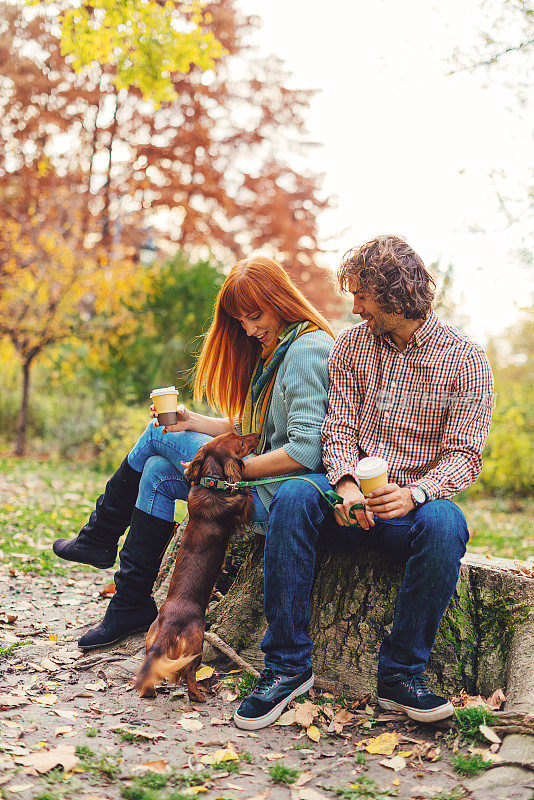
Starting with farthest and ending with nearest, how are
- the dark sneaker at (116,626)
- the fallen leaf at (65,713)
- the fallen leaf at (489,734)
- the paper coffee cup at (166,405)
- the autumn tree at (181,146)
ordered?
the autumn tree at (181,146) < the dark sneaker at (116,626) < the paper coffee cup at (166,405) < the fallen leaf at (65,713) < the fallen leaf at (489,734)

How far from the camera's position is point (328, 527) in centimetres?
282

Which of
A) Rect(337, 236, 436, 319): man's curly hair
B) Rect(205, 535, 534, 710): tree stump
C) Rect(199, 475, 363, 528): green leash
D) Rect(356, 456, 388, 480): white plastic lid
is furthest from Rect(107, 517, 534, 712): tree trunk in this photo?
Rect(337, 236, 436, 319): man's curly hair

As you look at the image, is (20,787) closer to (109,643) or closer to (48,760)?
(48,760)

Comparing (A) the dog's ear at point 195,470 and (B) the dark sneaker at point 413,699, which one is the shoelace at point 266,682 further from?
(A) the dog's ear at point 195,470

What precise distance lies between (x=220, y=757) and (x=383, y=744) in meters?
0.58

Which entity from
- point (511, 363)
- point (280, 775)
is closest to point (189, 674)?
point (280, 775)

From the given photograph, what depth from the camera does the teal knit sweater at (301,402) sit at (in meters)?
2.89

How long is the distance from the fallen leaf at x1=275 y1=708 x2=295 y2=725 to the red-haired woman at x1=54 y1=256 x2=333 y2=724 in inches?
2.3

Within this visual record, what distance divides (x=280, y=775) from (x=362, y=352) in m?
1.62

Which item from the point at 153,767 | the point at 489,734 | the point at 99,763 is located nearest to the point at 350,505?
the point at 489,734

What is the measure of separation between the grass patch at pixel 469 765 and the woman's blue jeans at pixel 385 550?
1.15 feet

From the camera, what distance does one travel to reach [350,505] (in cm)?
263

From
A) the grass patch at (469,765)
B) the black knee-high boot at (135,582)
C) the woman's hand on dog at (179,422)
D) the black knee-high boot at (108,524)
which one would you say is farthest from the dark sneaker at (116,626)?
the grass patch at (469,765)

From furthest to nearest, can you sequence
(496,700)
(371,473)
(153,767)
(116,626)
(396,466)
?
(116,626) < (396,466) < (496,700) < (371,473) < (153,767)
